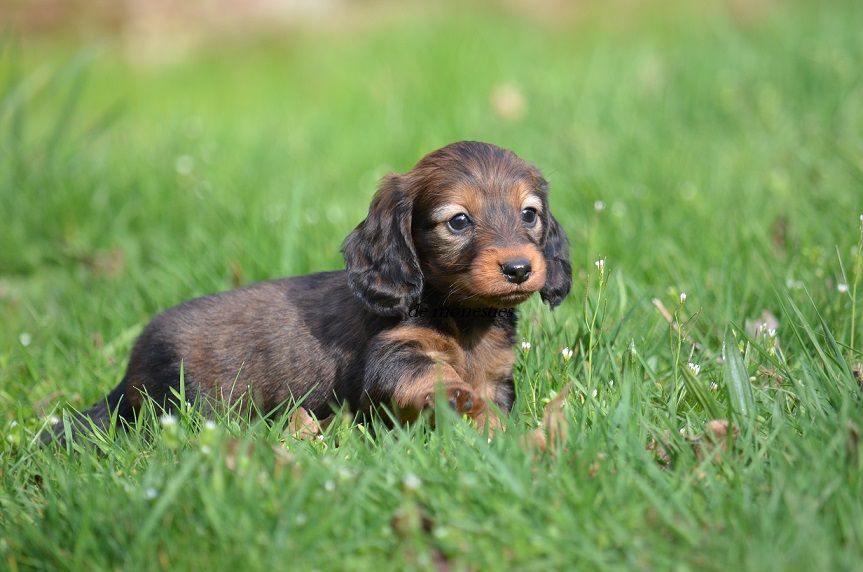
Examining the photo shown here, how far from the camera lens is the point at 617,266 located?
183 inches

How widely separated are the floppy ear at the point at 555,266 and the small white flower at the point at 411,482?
130 centimetres

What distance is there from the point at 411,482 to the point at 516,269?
928mm

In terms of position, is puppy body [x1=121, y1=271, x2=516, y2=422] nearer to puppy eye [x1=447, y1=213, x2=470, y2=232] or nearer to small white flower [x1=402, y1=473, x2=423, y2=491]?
puppy eye [x1=447, y1=213, x2=470, y2=232]

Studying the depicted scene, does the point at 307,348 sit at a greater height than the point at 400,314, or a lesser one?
lesser

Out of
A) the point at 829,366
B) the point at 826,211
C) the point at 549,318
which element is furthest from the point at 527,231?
the point at 826,211

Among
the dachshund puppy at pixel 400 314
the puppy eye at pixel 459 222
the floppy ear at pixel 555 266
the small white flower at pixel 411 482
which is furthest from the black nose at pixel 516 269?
the small white flower at pixel 411 482

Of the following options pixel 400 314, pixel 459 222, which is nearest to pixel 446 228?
pixel 459 222

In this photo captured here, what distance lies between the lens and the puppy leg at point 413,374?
10.7 feet

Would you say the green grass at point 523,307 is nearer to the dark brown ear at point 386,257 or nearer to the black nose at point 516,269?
the black nose at point 516,269

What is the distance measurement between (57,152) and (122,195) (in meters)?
0.61

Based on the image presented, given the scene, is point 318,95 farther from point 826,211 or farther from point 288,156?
point 826,211

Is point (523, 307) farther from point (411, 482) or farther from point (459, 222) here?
point (411, 482)

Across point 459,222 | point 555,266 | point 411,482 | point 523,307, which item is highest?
point 459,222

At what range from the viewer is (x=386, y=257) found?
353 centimetres
